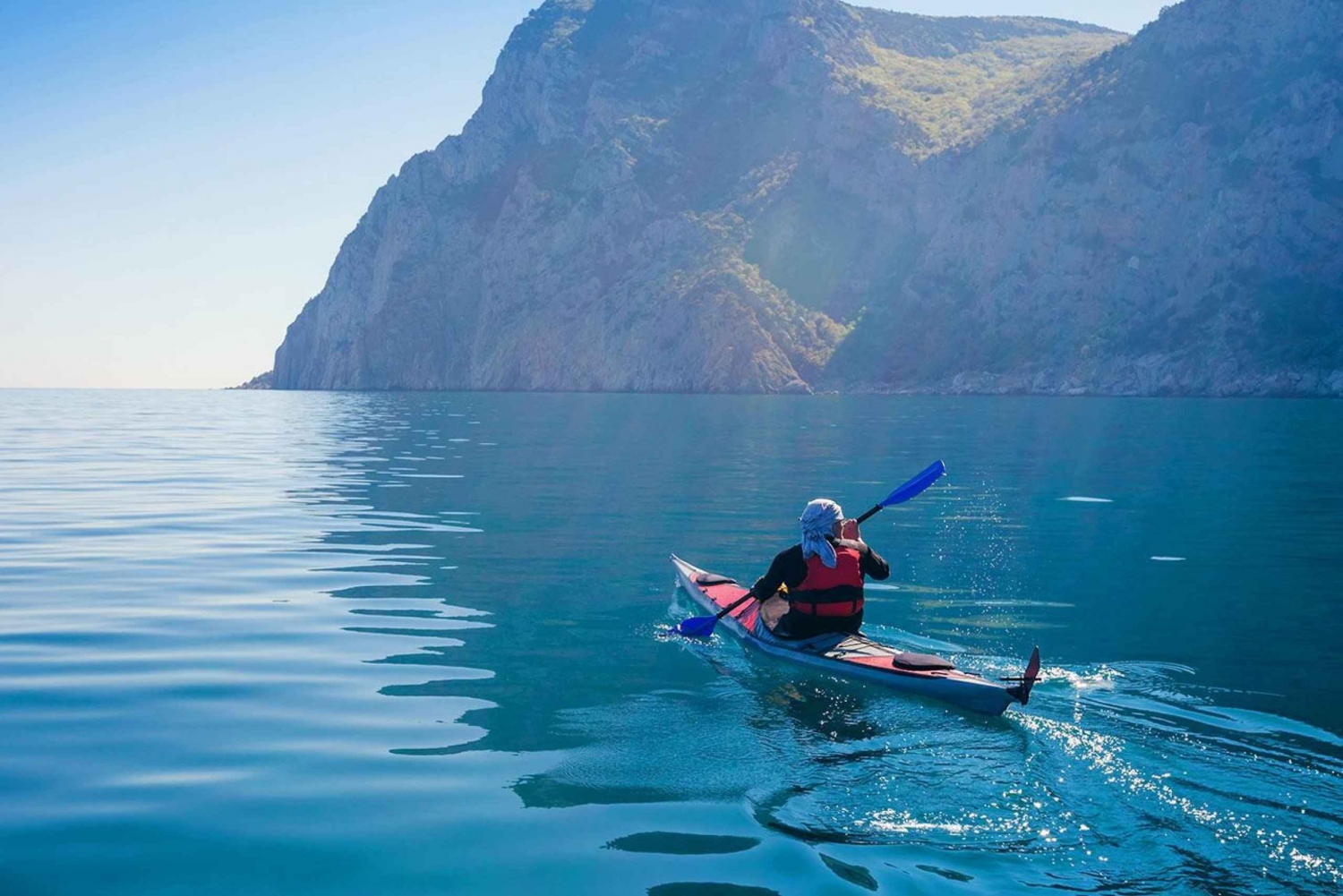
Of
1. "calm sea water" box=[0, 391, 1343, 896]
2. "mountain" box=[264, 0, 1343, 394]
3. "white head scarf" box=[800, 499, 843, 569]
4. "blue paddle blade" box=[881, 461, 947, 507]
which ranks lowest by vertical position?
"calm sea water" box=[0, 391, 1343, 896]

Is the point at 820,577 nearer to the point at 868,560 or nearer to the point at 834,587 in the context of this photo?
the point at 834,587

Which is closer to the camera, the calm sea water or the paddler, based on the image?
the calm sea water

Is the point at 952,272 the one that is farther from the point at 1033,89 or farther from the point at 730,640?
the point at 730,640

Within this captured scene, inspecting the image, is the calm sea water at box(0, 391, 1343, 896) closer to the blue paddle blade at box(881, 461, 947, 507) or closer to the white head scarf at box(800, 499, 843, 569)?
the white head scarf at box(800, 499, 843, 569)

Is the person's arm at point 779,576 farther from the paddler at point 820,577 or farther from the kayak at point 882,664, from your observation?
the kayak at point 882,664

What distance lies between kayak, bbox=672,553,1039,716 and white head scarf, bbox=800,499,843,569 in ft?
3.29

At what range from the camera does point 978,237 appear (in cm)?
15238

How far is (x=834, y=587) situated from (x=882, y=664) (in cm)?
140

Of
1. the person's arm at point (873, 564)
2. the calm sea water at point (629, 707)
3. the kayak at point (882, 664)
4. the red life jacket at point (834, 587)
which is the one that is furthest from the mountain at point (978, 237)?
the red life jacket at point (834, 587)

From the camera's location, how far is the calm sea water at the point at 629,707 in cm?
746

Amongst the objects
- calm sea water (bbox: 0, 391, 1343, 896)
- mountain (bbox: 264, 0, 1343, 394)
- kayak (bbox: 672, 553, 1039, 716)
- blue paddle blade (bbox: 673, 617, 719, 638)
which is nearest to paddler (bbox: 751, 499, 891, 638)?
kayak (bbox: 672, 553, 1039, 716)

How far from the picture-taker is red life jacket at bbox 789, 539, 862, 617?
12609 millimetres

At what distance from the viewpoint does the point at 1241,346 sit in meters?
120

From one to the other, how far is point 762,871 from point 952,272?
156m
